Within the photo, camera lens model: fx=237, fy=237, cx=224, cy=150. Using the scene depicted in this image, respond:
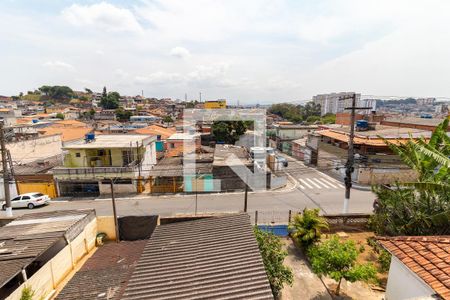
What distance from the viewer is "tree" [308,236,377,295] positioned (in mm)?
7637

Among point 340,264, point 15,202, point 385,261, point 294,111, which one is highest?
point 294,111

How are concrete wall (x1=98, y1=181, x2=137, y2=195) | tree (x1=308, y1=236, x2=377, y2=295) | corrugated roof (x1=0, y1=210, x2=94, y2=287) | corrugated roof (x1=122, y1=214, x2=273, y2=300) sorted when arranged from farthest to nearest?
concrete wall (x1=98, y1=181, x2=137, y2=195) → corrugated roof (x1=0, y1=210, x2=94, y2=287) → tree (x1=308, y1=236, x2=377, y2=295) → corrugated roof (x1=122, y1=214, x2=273, y2=300)

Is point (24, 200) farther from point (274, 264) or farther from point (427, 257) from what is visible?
point (427, 257)

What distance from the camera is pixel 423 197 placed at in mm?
9281

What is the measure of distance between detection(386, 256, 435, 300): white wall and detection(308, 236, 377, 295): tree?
55 cm

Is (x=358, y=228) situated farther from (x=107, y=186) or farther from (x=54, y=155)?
(x=54, y=155)

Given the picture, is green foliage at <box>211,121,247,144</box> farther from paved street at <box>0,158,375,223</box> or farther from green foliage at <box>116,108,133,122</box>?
green foliage at <box>116,108,133,122</box>

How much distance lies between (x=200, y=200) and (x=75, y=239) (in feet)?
36.3

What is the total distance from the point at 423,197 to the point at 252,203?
12.1 meters

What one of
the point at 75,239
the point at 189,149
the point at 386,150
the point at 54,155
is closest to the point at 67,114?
the point at 54,155

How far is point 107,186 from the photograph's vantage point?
2216cm

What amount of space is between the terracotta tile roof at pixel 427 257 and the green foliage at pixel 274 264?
324 cm

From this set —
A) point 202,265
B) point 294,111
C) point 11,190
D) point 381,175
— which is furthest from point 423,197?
point 294,111

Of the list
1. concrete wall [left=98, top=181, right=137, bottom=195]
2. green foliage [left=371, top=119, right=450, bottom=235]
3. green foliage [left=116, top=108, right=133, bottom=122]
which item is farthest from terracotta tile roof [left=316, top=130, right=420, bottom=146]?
green foliage [left=116, top=108, right=133, bottom=122]
